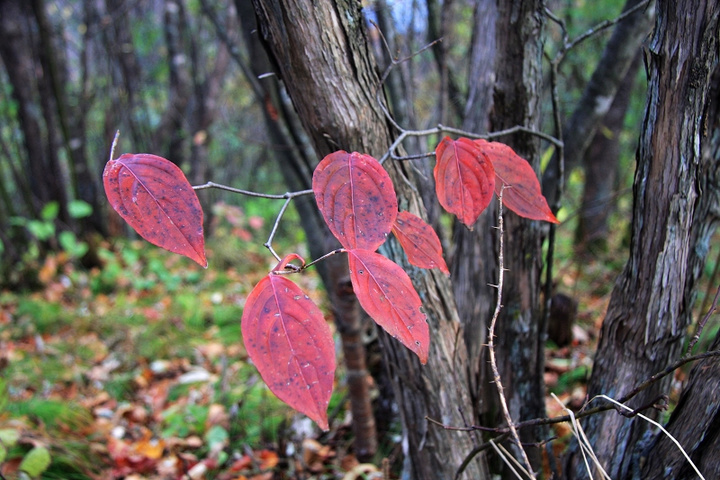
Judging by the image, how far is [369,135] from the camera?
939mm

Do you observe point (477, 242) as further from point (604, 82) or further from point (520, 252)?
point (604, 82)

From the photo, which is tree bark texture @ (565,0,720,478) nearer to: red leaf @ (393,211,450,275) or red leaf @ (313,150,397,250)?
red leaf @ (393,211,450,275)

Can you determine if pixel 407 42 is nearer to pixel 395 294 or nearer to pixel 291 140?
pixel 291 140

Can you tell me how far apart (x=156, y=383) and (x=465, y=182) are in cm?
272

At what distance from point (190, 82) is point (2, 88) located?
2209 mm

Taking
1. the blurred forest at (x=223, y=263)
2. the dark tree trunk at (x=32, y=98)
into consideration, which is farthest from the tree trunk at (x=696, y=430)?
the dark tree trunk at (x=32, y=98)

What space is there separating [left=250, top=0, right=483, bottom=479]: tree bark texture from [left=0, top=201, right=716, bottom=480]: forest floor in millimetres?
518

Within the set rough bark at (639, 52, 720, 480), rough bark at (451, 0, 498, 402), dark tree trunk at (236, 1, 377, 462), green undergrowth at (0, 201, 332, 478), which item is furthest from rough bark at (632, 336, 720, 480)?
green undergrowth at (0, 201, 332, 478)

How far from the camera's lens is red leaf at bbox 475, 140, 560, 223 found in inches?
32.1

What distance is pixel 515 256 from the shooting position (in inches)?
46.9

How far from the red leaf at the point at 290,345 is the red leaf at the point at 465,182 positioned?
293 millimetres

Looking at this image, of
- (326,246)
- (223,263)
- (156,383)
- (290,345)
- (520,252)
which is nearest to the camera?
(290,345)

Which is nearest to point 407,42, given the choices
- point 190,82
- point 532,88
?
point 532,88

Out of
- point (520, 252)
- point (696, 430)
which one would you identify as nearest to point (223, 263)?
point (520, 252)
